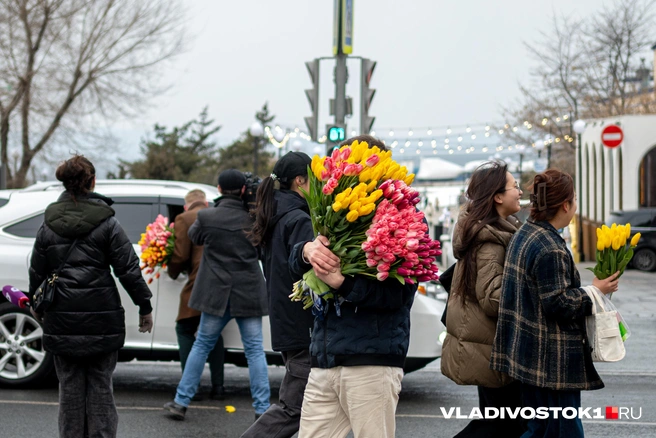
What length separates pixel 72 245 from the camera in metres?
5.42

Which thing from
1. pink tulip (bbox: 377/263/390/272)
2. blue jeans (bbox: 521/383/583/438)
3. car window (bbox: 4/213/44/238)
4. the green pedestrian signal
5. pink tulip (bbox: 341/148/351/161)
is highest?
the green pedestrian signal

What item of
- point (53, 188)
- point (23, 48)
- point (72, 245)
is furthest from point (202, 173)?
point (72, 245)

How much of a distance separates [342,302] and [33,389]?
4.94m

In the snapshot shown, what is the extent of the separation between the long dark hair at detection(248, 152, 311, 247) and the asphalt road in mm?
1966

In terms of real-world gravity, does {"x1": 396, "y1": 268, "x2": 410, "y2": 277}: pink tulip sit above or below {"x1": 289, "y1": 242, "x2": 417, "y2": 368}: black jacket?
above

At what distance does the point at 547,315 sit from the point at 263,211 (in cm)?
177

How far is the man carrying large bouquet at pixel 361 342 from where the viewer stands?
388 centimetres

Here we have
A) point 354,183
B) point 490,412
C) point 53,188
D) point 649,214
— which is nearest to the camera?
point 354,183

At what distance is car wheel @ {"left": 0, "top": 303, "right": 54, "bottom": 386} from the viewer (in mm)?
7895

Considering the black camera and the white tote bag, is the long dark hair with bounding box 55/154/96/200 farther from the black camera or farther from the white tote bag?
the white tote bag

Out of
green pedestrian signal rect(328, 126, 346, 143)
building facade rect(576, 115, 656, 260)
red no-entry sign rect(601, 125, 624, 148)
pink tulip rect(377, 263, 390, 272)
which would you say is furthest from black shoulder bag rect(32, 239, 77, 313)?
building facade rect(576, 115, 656, 260)

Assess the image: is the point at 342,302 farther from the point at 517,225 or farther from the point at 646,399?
the point at 646,399

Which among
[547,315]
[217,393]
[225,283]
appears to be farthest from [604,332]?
[217,393]

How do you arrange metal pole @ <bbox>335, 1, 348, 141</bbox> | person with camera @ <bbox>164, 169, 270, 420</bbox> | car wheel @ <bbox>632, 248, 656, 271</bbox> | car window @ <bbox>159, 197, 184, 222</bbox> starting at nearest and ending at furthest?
person with camera @ <bbox>164, 169, 270, 420</bbox> < car window @ <bbox>159, 197, 184, 222</bbox> < metal pole @ <bbox>335, 1, 348, 141</bbox> < car wheel @ <bbox>632, 248, 656, 271</bbox>
